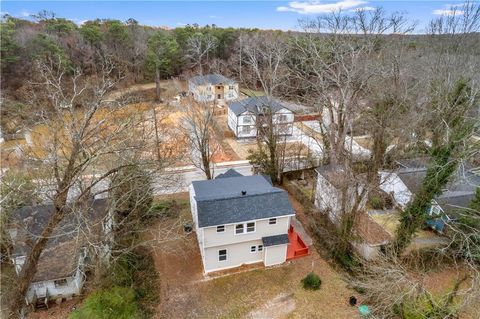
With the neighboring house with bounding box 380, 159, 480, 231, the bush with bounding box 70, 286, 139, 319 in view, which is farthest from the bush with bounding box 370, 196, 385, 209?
the bush with bounding box 70, 286, 139, 319

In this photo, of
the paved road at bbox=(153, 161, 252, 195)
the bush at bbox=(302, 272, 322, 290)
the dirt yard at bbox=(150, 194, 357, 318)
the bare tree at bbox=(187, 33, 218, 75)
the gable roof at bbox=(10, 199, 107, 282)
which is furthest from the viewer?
the bare tree at bbox=(187, 33, 218, 75)

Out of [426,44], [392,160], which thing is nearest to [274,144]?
[392,160]

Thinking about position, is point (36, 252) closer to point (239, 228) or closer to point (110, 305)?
point (110, 305)

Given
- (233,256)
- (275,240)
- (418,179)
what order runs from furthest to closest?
(418,179), (233,256), (275,240)

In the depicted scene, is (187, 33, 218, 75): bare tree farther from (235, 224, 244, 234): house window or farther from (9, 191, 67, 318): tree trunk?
(9, 191, 67, 318): tree trunk

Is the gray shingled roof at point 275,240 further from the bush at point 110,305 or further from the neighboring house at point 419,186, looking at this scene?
the neighboring house at point 419,186

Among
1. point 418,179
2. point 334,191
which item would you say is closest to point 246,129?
point 334,191
